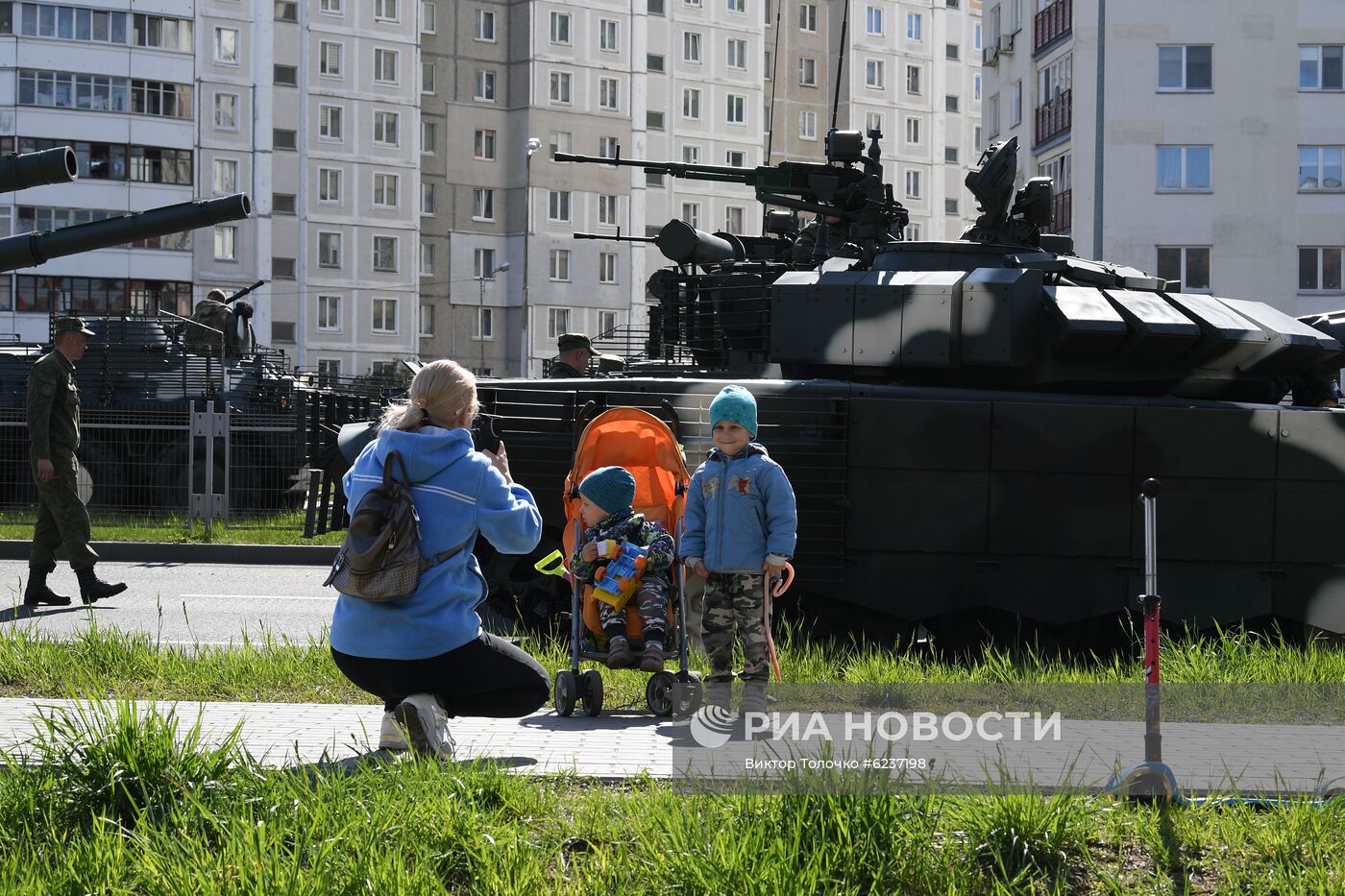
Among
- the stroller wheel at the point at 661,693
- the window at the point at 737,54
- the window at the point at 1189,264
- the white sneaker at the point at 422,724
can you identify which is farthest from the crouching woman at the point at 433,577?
the window at the point at 737,54

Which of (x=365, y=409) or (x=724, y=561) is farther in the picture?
(x=365, y=409)

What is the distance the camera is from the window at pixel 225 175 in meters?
61.3

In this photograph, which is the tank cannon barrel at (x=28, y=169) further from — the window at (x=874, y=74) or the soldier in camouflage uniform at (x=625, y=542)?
the window at (x=874, y=74)

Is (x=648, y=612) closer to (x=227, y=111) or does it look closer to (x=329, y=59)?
(x=227, y=111)

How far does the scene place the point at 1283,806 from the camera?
516 centimetres

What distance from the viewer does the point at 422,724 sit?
18.9ft

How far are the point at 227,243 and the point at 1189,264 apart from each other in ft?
109

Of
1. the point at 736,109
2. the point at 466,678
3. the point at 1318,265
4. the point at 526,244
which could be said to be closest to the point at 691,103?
the point at 736,109

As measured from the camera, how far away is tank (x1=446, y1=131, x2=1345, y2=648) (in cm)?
1000

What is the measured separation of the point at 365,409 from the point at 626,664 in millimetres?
7214

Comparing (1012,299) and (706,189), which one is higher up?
(706,189)

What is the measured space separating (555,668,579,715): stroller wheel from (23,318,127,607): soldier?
6212 millimetres

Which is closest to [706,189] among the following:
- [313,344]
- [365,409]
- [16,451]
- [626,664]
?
[313,344]

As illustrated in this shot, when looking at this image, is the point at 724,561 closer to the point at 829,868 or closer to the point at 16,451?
the point at 829,868
